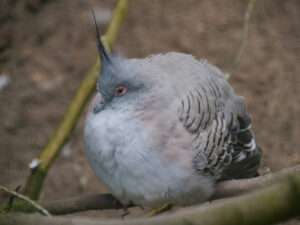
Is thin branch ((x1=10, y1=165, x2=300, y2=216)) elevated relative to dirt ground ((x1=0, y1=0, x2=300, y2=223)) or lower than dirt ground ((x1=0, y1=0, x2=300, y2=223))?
elevated

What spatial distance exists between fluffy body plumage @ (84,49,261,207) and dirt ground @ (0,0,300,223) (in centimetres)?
174

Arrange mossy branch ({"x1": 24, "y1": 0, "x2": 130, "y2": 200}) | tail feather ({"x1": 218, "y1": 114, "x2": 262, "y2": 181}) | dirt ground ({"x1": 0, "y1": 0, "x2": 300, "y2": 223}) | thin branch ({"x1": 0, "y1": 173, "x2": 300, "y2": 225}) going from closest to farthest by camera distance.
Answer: thin branch ({"x1": 0, "y1": 173, "x2": 300, "y2": 225}) < tail feather ({"x1": 218, "y1": 114, "x2": 262, "y2": 181}) < mossy branch ({"x1": 24, "y1": 0, "x2": 130, "y2": 200}) < dirt ground ({"x1": 0, "y1": 0, "x2": 300, "y2": 223})

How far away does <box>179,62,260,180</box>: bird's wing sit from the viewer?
7.51 ft

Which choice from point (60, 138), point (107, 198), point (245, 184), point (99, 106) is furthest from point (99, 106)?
point (245, 184)

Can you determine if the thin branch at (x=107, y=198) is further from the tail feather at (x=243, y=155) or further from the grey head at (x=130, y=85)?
the grey head at (x=130, y=85)

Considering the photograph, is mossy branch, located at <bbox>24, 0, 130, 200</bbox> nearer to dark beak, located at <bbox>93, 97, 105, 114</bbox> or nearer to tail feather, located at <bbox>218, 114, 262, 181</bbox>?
dark beak, located at <bbox>93, 97, 105, 114</bbox>

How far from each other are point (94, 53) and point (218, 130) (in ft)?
10.2

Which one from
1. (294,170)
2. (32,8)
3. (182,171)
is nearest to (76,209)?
(182,171)

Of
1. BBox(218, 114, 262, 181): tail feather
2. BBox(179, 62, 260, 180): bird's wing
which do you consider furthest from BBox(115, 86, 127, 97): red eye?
BBox(218, 114, 262, 181): tail feather

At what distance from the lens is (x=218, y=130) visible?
2408 mm

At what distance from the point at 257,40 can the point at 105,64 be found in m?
3.10

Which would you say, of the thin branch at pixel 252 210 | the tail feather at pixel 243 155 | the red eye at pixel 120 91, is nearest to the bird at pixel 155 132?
the red eye at pixel 120 91

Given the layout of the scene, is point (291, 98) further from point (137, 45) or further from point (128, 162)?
point (128, 162)

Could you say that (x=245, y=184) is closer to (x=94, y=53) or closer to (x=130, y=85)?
(x=130, y=85)
